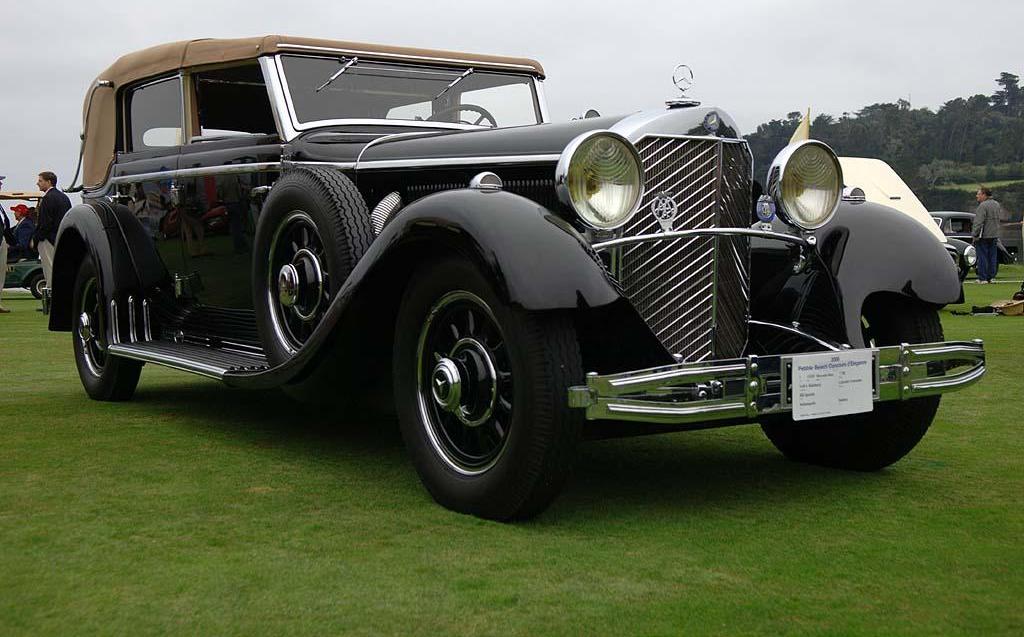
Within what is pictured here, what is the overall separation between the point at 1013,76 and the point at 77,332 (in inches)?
3294

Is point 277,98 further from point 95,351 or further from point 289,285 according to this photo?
point 95,351

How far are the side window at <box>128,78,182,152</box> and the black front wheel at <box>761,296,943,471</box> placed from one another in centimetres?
358

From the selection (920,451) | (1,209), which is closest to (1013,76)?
(1,209)

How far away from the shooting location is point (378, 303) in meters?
3.95

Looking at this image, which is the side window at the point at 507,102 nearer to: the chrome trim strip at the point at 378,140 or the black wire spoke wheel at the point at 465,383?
the chrome trim strip at the point at 378,140

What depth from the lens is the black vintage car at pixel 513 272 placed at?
3258mm

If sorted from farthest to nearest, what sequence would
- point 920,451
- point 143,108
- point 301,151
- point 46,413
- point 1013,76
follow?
point 1013,76
point 143,108
point 46,413
point 301,151
point 920,451

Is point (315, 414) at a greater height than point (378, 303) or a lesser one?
lesser

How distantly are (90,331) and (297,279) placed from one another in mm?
2440

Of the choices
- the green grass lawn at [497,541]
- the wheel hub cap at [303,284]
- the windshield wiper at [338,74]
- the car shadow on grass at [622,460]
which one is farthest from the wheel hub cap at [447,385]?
the windshield wiper at [338,74]

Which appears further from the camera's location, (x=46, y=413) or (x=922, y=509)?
(x=46, y=413)

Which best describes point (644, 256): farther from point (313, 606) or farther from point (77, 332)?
point (77, 332)

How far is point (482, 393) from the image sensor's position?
3459 millimetres

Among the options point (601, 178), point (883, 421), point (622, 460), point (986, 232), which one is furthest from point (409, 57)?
point (986, 232)
